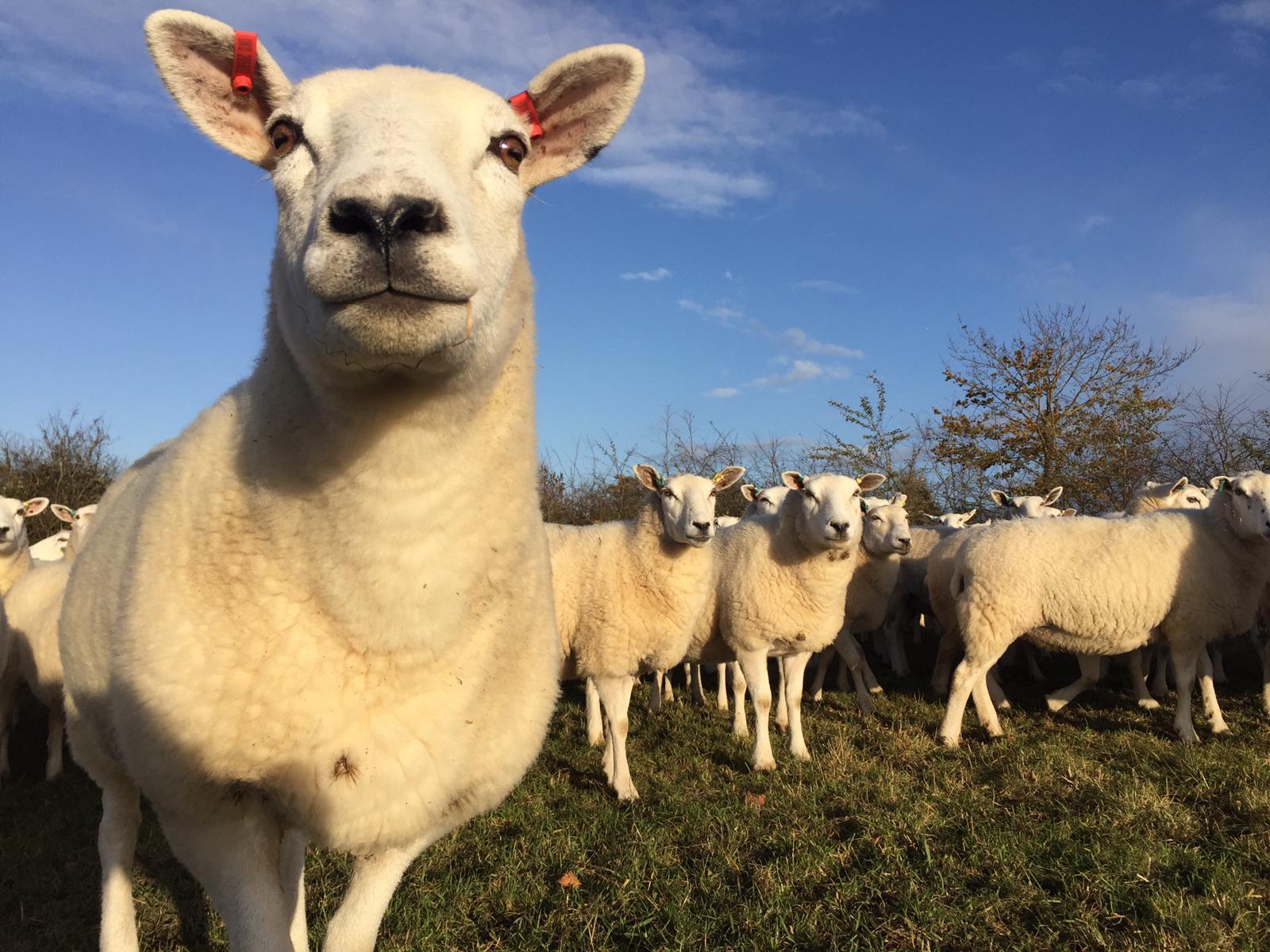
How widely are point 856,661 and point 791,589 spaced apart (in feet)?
5.01

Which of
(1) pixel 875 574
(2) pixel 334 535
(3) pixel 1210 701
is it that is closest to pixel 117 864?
(2) pixel 334 535

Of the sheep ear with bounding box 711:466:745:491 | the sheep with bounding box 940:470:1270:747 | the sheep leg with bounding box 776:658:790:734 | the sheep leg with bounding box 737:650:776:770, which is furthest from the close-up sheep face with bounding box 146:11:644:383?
the sheep leg with bounding box 776:658:790:734

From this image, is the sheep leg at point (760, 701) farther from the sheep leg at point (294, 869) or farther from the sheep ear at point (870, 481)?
the sheep leg at point (294, 869)

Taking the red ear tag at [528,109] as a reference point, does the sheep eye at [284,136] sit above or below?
below

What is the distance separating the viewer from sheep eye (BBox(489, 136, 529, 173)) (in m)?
2.04

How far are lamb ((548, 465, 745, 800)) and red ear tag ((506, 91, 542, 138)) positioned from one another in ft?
13.5

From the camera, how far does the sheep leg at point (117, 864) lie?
9.86 feet

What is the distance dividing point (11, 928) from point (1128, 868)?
482 cm

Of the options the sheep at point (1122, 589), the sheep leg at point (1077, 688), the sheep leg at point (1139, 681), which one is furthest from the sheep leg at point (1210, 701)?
the sheep leg at point (1077, 688)

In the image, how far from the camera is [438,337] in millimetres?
1614

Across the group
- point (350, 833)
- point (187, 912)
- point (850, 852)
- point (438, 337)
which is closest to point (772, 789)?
point (850, 852)

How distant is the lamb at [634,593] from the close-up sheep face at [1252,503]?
405cm

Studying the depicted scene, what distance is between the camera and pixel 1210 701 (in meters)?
6.50

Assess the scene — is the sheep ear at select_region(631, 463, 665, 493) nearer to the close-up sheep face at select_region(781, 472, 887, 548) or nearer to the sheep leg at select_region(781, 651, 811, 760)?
the close-up sheep face at select_region(781, 472, 887, 548)
